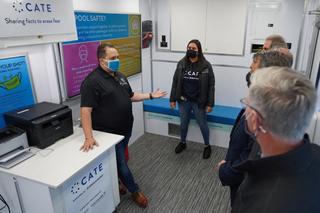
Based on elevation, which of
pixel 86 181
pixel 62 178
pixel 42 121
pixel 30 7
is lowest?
pixel 86 181

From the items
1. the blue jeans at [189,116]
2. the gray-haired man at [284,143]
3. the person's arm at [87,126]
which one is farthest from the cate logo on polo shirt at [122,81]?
the gray-haired man at [284,143]

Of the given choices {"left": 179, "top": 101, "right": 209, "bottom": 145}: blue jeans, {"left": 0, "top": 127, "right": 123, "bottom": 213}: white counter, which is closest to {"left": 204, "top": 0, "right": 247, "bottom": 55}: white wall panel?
{"left": 179, "top": 101, "right": 209, "bottom": 145}: blue jeans

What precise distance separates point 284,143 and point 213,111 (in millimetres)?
2646

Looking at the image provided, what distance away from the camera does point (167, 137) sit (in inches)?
146

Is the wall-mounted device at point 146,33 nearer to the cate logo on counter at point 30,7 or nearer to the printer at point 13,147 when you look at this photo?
the cate logo on counter at point 30,7

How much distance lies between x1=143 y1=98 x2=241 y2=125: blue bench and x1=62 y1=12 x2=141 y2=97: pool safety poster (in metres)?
0.66

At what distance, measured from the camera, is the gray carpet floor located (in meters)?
2.34

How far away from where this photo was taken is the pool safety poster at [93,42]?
7.54 ft

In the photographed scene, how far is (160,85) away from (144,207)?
2.10m

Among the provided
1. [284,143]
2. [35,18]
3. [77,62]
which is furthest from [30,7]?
[284,143]

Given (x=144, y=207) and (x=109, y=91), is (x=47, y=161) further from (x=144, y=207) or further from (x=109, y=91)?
(x=144, y=207)

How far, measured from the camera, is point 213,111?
3.40 m

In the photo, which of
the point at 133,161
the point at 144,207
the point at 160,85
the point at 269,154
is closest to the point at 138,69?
the point at 160,85

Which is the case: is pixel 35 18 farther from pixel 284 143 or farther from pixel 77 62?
pixel 284 143
